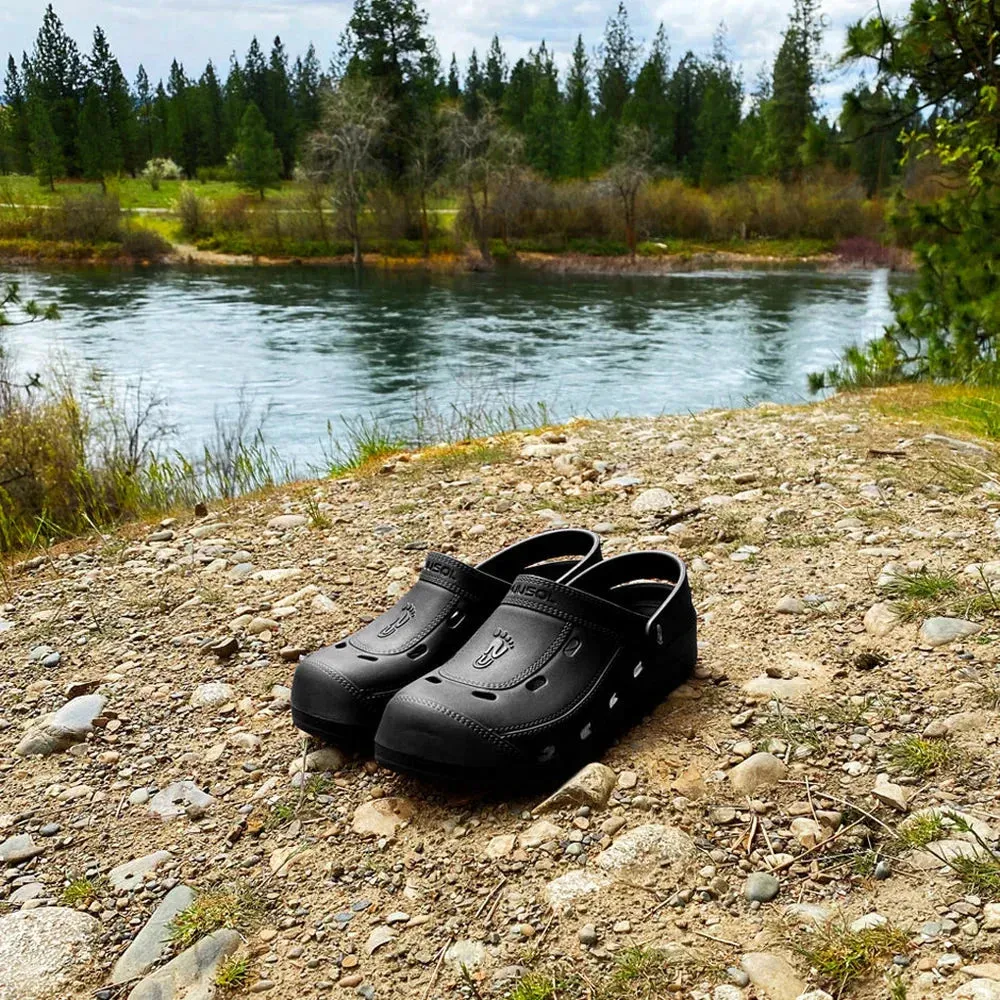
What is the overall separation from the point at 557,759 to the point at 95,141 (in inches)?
2239

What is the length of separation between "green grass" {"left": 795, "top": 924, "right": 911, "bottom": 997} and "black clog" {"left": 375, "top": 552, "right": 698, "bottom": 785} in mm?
599

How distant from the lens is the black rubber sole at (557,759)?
181 centimetres

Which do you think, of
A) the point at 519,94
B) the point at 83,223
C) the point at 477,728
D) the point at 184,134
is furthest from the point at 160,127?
the point at 477,728

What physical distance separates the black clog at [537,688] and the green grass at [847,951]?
1.97 ft

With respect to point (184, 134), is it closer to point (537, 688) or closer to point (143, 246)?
point (143, 246)

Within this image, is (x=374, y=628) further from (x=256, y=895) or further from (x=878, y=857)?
(x=878, y=857)

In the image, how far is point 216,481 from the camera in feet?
20.7

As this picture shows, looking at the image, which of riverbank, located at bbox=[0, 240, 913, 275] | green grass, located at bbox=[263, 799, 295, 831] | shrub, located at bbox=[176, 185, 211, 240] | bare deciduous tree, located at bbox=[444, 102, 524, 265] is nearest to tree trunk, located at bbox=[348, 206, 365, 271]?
riverbank, located at bbox=[0, 240, 913, 275]

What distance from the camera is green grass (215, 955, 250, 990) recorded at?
151cm

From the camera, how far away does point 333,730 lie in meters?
2.04

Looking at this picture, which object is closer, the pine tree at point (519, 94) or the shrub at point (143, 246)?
the shrub at point (143, 246)

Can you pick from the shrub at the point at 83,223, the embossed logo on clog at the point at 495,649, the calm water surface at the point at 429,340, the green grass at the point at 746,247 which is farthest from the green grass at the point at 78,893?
the green grass at the point at 746,247

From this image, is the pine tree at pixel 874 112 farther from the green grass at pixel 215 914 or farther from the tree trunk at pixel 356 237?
the tree trunk at pixel 356 237

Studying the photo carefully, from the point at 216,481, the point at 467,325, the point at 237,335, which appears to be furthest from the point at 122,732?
the point at 467,325
